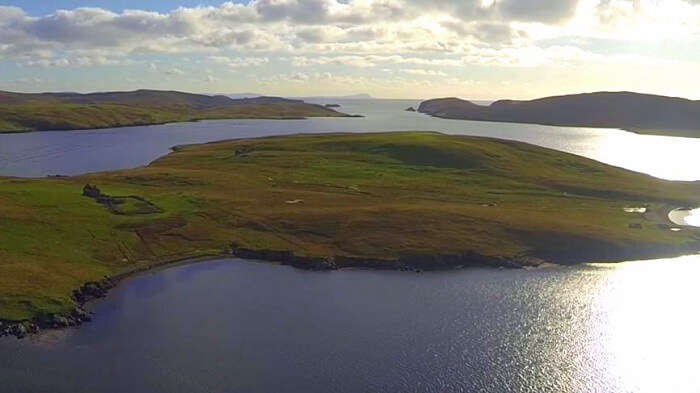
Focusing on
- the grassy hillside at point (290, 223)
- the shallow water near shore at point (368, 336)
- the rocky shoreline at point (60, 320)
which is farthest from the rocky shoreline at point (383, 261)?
the rocky shoreline at point (60, 320)

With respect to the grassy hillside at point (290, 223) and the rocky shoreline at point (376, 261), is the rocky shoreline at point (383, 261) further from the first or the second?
the grassy hillside at point (290, 223)

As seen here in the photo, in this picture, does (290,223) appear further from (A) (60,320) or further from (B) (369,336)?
(A) (60,320)

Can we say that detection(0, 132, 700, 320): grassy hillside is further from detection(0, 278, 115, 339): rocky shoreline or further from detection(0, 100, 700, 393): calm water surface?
detection(0, 100, 700, 393): calm water surface

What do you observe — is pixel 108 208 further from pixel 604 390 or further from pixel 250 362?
pixel 604 390

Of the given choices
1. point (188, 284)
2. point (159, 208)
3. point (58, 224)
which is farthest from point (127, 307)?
point (159, 208)

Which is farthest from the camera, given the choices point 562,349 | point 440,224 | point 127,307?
point 440,224

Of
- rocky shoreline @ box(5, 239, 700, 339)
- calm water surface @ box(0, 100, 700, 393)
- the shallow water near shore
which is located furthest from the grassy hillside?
calm water surface @ box(0, 100, 700, 393)
